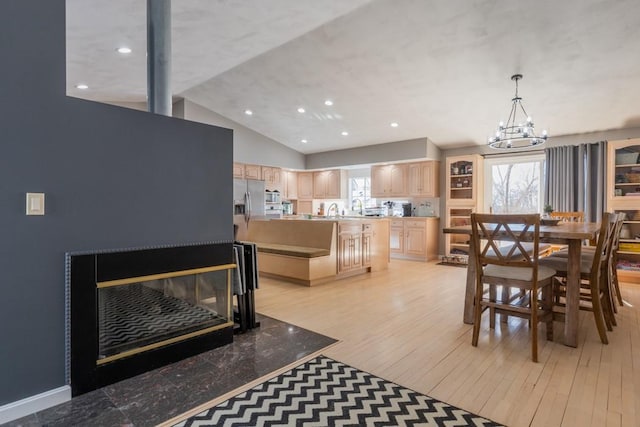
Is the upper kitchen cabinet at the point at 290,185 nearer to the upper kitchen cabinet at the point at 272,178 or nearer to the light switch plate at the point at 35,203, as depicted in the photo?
the upper kitchen cabinet at the point at 272,178

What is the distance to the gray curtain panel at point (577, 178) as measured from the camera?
5.45 metres

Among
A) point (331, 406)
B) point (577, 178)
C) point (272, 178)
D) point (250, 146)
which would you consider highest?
point (250, 146)

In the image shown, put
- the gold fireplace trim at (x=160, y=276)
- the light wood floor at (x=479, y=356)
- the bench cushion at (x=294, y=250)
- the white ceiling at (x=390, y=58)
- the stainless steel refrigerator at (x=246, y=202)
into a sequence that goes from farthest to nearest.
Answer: the stainless steel refrigerator at (x=246, y=202) → the bench cushion at (x=294, y=250) → the white ceiling at (x=390, y=58) → the gold fireplace trim at (x=160, y=276) → the light wood floor at (x=479, y=356)

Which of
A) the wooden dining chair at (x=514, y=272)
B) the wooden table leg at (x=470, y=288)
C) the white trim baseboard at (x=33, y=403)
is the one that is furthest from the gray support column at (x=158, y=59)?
the wooden table leg at (x=470, y=288)

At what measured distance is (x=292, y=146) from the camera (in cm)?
859

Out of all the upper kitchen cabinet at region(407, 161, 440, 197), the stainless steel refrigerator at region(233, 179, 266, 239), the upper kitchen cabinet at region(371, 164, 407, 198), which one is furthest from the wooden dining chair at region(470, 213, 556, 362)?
the stainless steel refrigerator at region(233, 179, 266, 239)

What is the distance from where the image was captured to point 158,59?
2.81m

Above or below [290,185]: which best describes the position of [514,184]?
below

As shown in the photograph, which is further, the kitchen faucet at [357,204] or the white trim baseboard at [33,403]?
the kitchen faucet at [357,204]

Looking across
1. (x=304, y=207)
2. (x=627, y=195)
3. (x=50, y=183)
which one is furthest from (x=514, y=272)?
(x=304, y=207)

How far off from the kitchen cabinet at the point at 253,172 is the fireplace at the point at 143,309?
5.14 metres

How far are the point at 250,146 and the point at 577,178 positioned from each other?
6175 mm

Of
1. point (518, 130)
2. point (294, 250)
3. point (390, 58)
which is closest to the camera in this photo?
point (390, 58)

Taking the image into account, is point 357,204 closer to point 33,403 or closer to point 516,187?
point 516,187
